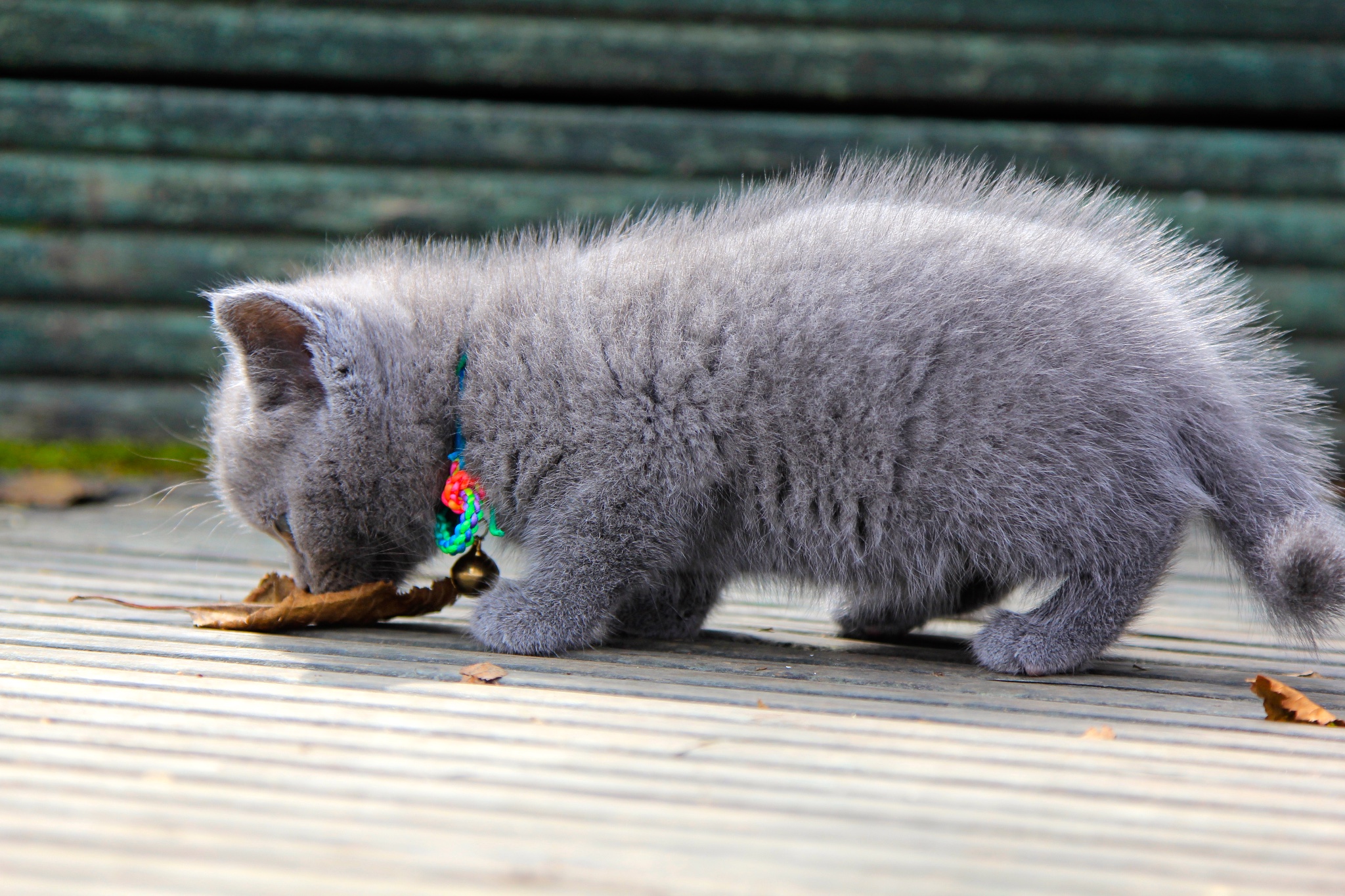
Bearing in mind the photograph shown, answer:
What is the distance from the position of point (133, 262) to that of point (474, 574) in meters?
2.49

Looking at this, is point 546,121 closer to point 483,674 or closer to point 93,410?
point 93,410

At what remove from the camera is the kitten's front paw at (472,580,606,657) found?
2371 mm

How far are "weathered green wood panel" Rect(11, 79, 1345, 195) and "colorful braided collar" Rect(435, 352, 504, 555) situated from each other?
2096 mm

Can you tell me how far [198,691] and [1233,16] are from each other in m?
4.01

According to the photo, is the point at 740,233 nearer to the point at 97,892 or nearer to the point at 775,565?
the point at 775,565

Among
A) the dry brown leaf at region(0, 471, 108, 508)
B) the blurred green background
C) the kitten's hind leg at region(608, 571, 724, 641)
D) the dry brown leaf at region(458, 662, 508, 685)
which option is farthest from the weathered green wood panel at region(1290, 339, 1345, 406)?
the dry brown leaf at region(0, 471, 108, 508)

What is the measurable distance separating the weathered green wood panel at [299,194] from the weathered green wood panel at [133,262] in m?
0.07

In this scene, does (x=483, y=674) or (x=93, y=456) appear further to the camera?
(x=93, y=456)

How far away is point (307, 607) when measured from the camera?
8.15 feet

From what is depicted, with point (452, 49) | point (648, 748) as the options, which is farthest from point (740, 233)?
point (452, 49)

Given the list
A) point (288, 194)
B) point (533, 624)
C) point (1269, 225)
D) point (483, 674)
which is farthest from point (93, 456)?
point (1269, 225)

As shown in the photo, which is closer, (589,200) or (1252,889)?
(1252,889)

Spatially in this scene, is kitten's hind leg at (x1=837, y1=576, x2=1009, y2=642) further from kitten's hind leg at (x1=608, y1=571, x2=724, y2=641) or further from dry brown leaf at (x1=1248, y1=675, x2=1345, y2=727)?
dry brown leaf at (x1=1248, y1=675, x2=1345, y2=727)

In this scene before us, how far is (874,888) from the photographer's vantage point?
4.09 feet
